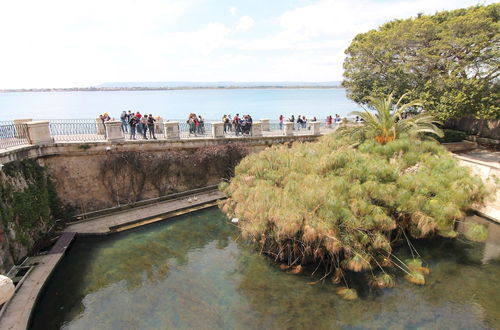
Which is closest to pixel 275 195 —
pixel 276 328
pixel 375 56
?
pixel 276 328

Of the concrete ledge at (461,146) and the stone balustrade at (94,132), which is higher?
the stone balustrade at (94,132)

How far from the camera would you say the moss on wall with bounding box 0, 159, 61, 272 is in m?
8.75

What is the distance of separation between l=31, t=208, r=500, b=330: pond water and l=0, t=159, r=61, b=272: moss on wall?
135cm

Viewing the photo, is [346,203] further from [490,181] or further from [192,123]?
[192,123]

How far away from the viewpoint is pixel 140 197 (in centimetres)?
1356

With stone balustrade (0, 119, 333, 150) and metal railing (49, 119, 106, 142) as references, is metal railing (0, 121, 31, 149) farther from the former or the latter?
metal railing (49, 119, 106, 142)

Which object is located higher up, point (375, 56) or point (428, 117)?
point (375, 56)

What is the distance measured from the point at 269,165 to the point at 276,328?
5.53 m

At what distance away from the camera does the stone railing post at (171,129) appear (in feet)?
44.6

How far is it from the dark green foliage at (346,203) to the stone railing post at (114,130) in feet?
17.8

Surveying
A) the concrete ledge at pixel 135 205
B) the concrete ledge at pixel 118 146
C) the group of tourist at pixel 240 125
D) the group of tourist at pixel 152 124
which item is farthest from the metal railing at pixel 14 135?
the group of tourist at pixel 240 125

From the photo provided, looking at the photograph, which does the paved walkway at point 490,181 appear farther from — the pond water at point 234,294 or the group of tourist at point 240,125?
the group of tourist at point 240,125

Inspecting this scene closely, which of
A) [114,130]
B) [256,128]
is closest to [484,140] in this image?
[256,128]

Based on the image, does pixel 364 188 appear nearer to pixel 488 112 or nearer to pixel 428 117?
pixel 428 117
